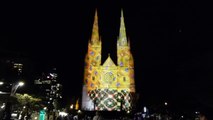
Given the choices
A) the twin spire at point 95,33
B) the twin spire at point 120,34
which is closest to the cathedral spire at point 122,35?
the twin spire at point 120,34

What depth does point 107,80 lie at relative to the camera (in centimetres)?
7900

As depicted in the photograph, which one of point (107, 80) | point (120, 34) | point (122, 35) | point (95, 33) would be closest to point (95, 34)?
point (95, 33)

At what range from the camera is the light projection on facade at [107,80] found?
250 feet

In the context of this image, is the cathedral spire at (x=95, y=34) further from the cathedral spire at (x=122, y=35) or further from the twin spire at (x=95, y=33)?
the cathedral spire at (x=122, y=35)

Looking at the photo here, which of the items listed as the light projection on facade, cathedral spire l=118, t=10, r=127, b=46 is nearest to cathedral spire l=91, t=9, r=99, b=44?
the light projection on facade

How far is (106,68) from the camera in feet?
261

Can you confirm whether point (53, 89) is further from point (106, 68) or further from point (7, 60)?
point (7, 60)

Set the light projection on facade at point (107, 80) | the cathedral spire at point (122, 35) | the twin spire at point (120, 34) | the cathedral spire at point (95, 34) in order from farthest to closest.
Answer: the cathedral spire at point (122, 35) < the twin spire at point (120, 34) < the cathedral spire at point (95, 34) < the light projection on facade at point (107, 80)

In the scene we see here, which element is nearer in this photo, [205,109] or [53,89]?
[205,109]

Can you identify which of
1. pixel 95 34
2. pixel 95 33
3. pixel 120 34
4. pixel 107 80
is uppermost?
pixel 120 34

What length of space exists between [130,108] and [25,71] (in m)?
43.1

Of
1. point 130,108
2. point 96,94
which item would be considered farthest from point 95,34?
point 130,108

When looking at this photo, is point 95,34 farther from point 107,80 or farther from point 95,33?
point 107,80

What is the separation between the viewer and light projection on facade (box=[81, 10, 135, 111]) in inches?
2997
